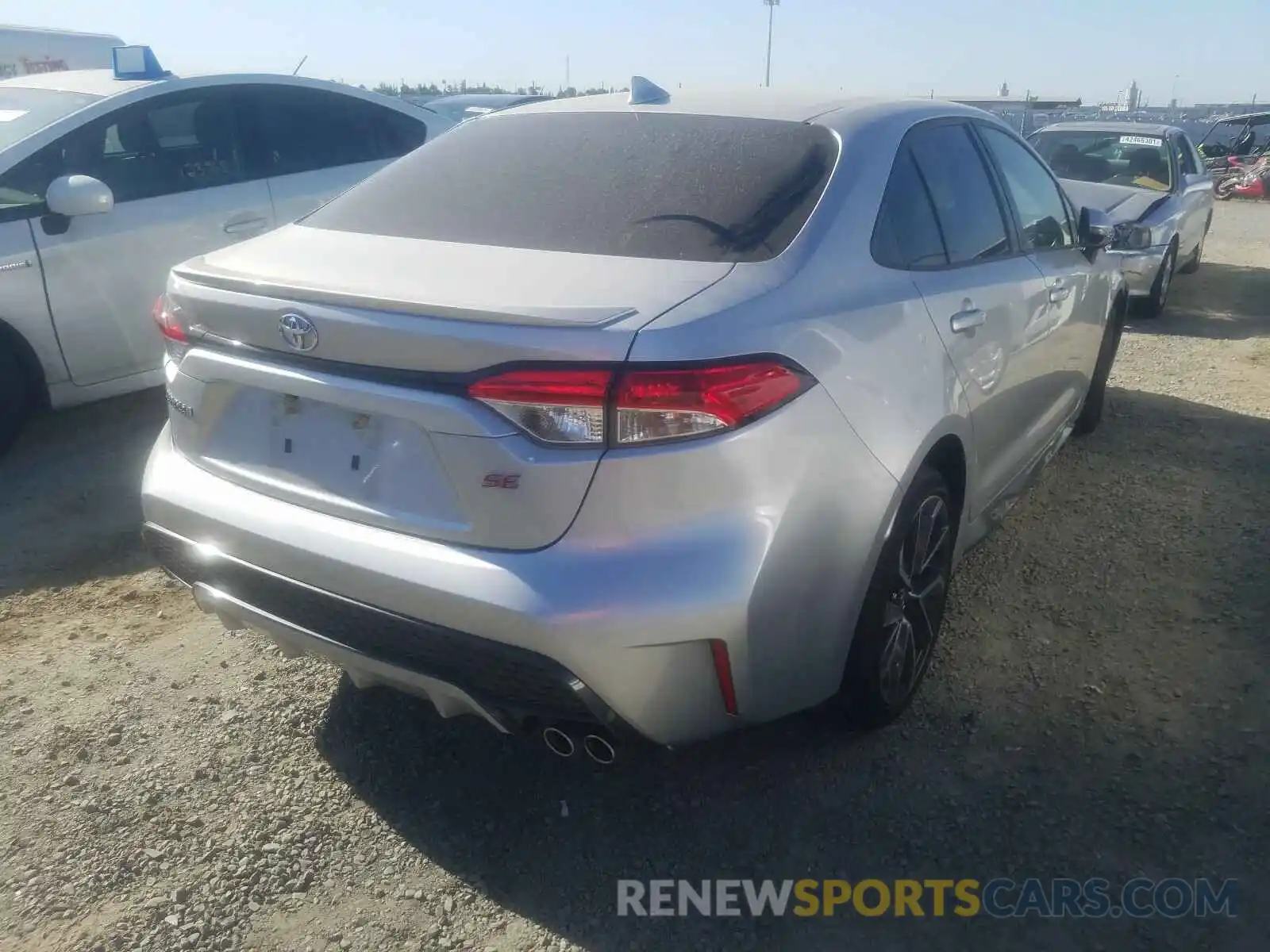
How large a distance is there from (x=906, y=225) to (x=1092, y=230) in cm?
184

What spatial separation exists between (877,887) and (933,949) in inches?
7.6

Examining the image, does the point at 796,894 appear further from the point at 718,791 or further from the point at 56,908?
the point at 56,908

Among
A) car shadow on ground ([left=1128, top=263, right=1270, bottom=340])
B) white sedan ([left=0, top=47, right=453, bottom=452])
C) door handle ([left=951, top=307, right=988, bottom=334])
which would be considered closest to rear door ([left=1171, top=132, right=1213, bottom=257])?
car shadow on ground ([left=1128, top=263, right=1270, bottom=340])

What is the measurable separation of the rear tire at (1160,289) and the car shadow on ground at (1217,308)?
2.7 inches

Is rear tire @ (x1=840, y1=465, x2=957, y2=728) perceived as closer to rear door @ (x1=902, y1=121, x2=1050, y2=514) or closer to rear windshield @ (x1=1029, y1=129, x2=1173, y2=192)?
rear door @ (x1=902, y1=121, x2=1050, y2=514)

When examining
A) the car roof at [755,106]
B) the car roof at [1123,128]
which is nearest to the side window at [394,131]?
the car roof at [755,106]

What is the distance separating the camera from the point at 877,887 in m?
2.31

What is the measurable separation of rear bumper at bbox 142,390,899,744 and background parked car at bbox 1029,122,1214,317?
6665 mm

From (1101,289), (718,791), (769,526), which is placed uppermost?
(769,526)

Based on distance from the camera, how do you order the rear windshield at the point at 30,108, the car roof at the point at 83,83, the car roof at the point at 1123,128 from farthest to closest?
1. the car roof at the point at 1123,128
2. the car roof at the point at 83,83
3. the rear windshield at the point at 30,108

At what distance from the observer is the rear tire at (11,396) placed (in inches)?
180

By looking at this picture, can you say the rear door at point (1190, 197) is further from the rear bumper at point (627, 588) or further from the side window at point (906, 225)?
the rear bumper at point (627, 588)

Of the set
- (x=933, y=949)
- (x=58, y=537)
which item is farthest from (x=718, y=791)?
(x=58, y=537)

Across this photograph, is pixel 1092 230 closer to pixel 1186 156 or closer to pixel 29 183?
pixel 29 183
